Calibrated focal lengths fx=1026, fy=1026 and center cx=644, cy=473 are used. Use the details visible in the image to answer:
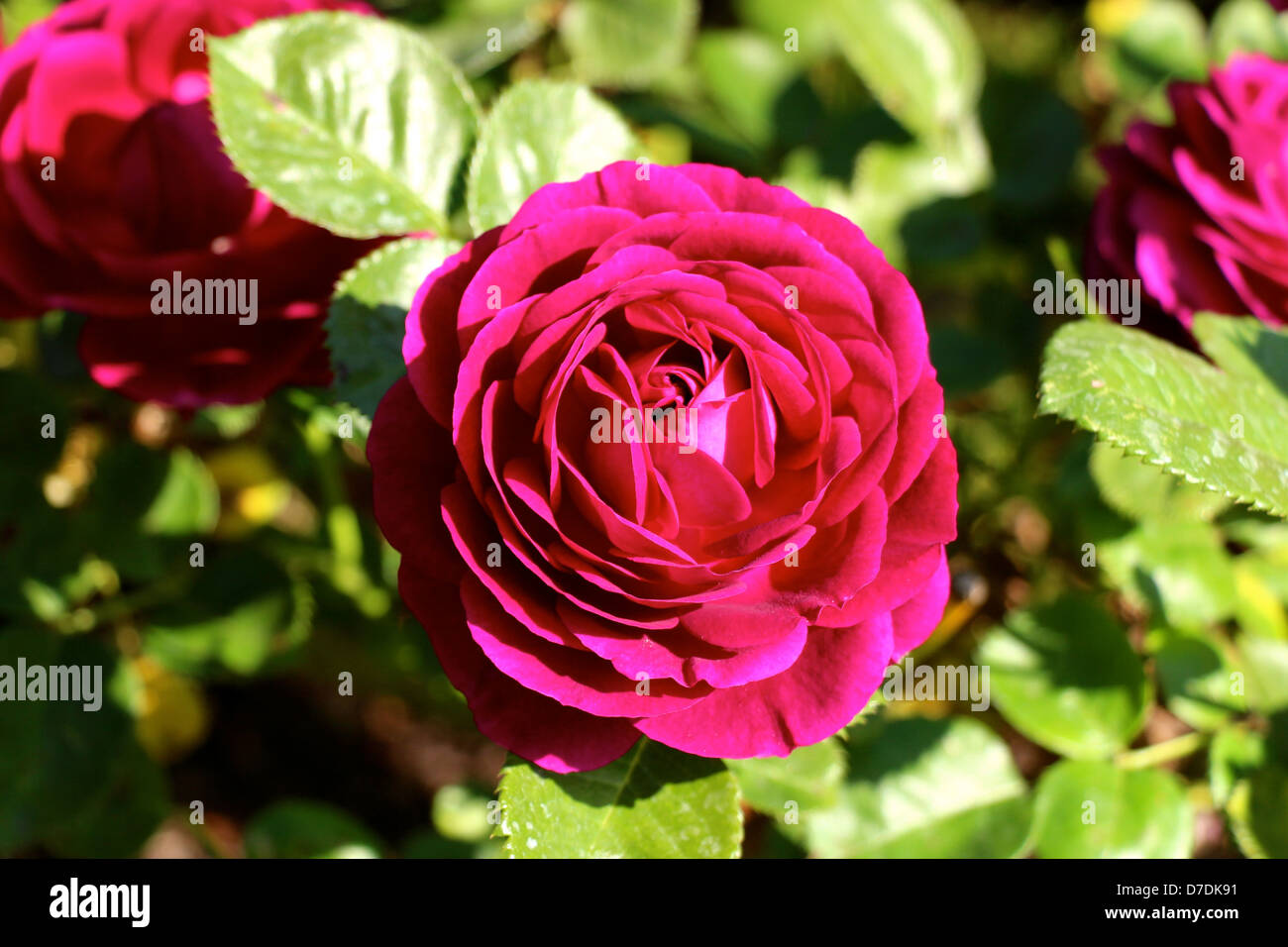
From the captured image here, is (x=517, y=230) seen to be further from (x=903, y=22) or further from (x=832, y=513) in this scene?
(x=903, y=22)

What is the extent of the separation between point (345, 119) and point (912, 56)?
737 millimetres

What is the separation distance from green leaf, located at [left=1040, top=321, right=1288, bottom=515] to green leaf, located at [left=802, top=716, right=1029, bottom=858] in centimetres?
42

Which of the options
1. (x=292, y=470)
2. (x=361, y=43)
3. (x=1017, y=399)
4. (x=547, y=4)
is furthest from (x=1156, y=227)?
(x=292, y=470)

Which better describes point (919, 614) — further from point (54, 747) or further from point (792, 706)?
point (54, 747)

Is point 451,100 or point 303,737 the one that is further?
point 303,737

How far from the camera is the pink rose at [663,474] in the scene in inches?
20.9

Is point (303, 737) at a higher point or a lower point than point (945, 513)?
lower

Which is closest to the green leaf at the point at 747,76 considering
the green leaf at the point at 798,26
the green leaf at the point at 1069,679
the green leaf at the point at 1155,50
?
the green leaf at the point at 798,26

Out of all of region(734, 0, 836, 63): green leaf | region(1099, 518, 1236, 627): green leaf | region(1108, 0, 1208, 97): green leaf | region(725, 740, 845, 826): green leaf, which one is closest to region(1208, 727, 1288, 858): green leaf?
region(1099, 518, 1236, 627): green leaf

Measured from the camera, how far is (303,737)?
1.57 metres

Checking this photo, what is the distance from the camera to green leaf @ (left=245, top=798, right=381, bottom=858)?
1.11m

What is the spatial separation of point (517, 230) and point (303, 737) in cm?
122

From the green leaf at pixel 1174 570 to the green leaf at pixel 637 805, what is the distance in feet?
1.77

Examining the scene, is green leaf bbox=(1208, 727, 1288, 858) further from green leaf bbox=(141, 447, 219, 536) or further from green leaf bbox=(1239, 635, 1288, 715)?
green leaf bbox=(141, 447, 219, 536)
